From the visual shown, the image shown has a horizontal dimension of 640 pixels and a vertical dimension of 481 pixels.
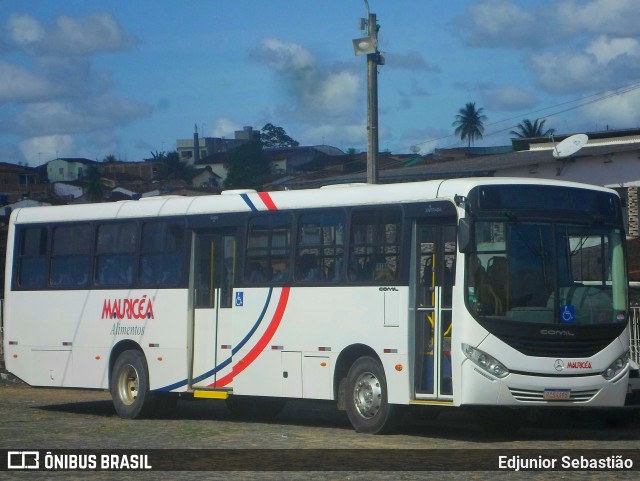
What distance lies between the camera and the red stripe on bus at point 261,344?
1781cm

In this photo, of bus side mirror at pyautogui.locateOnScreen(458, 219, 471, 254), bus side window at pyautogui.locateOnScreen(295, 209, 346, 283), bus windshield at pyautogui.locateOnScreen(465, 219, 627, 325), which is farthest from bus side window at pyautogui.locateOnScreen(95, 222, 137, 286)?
bus windshield at pyautogui.locateOnScreen(465, 219, 627, 325)

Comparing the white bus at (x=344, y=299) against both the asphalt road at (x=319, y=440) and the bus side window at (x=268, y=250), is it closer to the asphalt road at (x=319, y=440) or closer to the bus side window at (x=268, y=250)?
the bus side window at (x=268, y=250)

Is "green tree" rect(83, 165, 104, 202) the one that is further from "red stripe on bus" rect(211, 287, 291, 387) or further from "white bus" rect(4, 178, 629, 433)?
"red stripe on bus" rect(211, 287, 291, 387)

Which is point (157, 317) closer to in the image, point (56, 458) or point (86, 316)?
point (86, 316)

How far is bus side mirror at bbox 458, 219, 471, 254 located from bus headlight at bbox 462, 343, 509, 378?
1.15 m

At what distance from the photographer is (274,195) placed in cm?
1844

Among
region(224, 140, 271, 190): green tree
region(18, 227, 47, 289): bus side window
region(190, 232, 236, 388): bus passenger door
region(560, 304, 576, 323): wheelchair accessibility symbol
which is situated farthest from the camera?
region(224, 140, 271, 190): green tree

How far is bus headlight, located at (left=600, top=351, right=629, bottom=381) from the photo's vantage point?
50.9ft

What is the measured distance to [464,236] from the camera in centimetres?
1510

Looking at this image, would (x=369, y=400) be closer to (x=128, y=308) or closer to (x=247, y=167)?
(x=128, y=308)

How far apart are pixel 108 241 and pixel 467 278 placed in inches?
305

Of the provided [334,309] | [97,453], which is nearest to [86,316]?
[334,309]

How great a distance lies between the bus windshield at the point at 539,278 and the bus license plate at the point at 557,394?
83 cm

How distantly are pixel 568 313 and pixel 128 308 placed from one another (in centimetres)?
790
